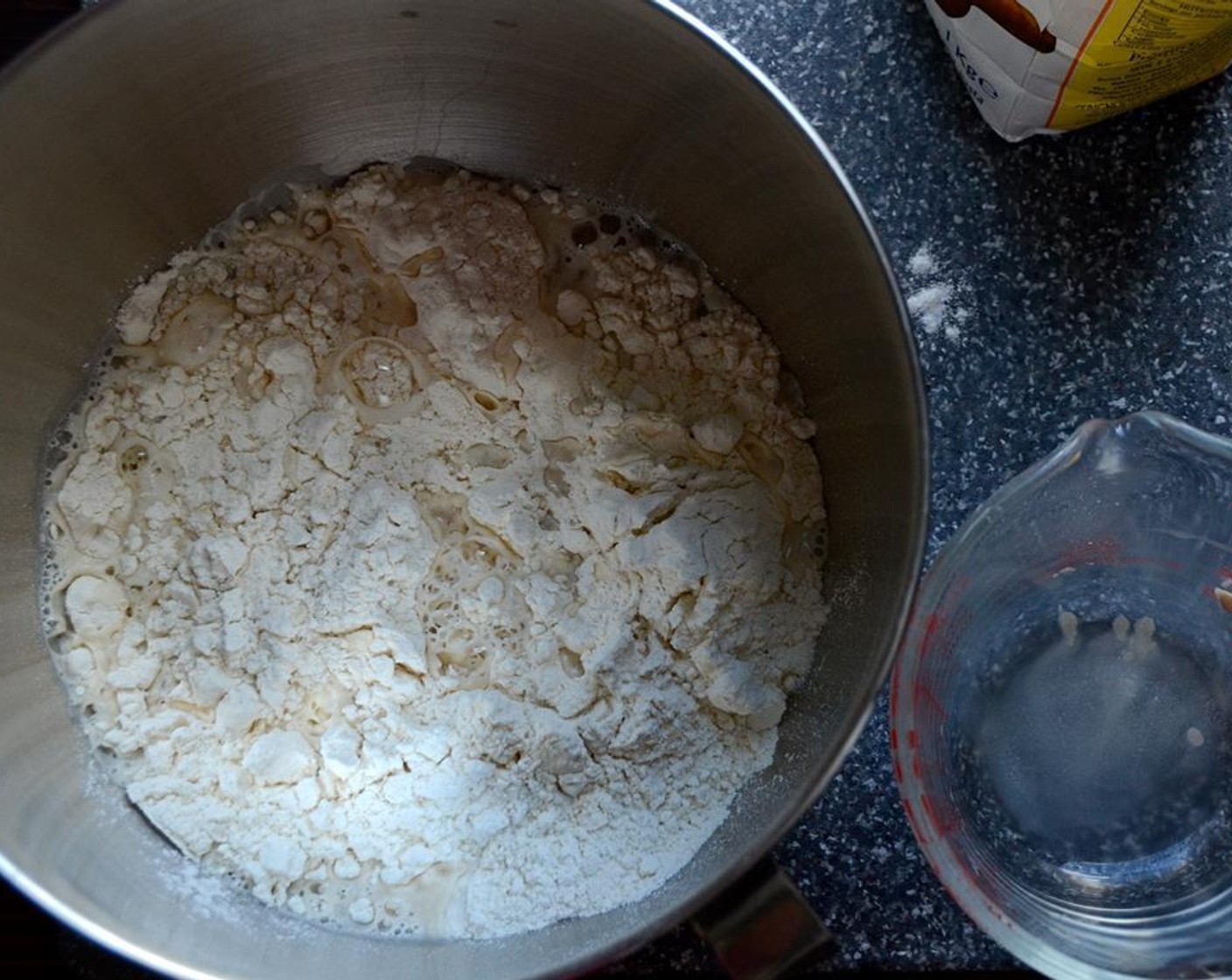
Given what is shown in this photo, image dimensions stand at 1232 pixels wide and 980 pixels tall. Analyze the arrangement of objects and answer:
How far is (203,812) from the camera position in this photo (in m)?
0.92

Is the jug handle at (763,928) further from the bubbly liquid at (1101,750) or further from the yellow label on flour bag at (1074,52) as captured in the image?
the yellow label on flour bag at (1074,52)

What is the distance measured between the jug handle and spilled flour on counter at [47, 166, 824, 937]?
5.5 inches

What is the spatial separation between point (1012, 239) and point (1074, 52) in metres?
0.17

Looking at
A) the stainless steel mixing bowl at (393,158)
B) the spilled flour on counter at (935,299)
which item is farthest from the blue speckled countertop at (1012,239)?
the stainless steel mixing bowl at (393,158)

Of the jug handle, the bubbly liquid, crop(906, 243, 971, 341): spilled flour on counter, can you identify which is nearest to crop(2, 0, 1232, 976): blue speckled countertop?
crop(906, 243, 971, 341): spilled flour on counter

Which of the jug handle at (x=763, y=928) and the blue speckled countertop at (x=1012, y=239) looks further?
the blue speckled countertop at (x=1012, y=239)

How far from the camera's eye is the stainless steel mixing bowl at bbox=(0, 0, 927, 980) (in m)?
0.80

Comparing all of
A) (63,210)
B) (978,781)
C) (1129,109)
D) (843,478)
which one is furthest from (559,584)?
(1129,109)

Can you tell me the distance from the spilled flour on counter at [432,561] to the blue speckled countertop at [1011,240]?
14 centimetres

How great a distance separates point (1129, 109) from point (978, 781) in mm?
533

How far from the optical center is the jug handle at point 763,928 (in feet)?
2.38

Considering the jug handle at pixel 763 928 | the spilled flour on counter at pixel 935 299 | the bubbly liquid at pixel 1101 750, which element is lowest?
the bubbly liquid at pixel 1101 750

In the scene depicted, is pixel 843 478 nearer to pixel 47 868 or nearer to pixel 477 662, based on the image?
pixel 477 662

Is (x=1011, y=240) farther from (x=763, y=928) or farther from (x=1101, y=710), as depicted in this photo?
(x=763, y=928)
